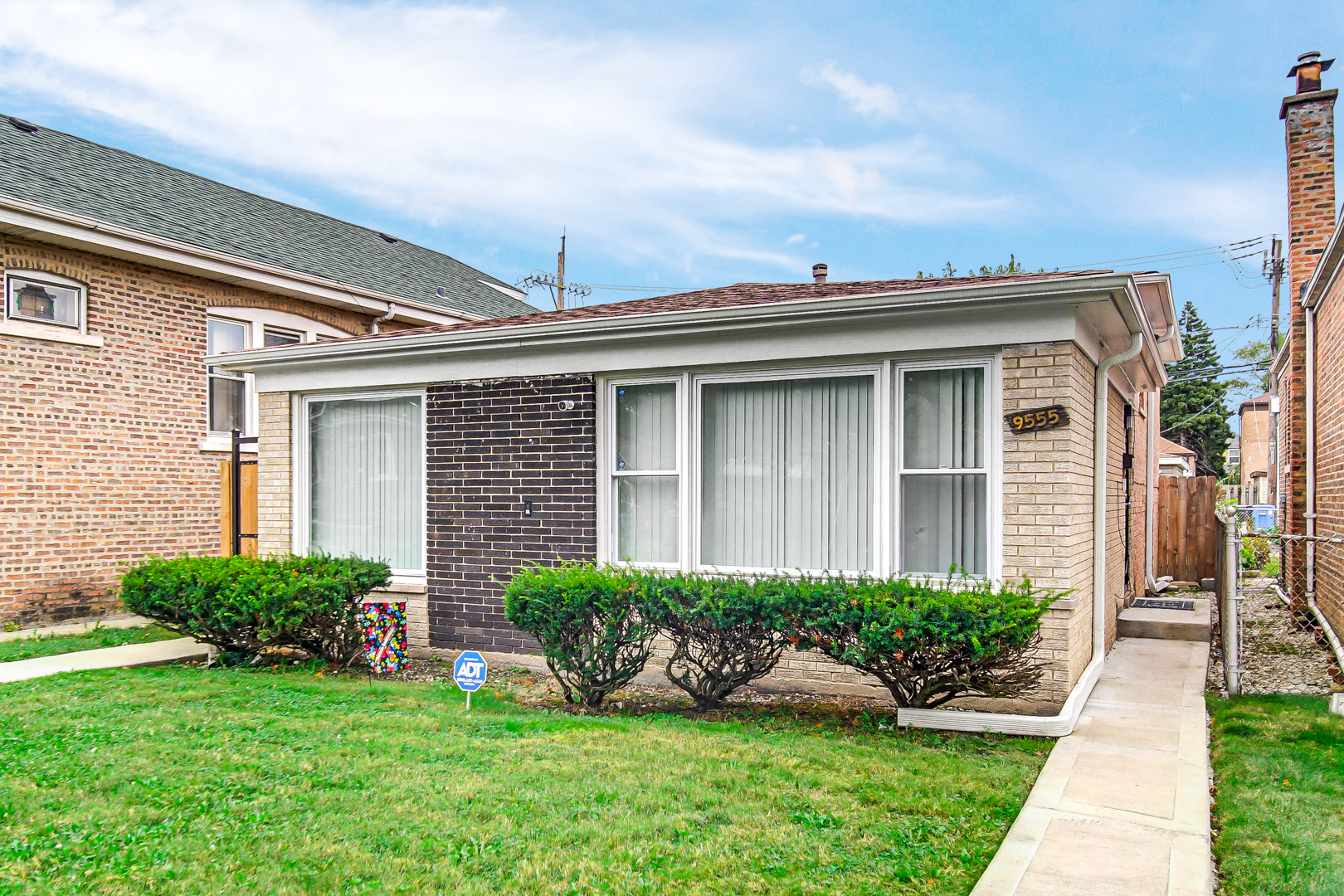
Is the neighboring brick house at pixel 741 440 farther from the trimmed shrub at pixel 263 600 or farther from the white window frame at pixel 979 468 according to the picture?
the trimmed shrub at pixel 263 600

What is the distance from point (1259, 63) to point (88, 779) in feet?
162

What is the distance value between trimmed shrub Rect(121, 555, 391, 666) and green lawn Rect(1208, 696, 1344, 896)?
6.55 meters

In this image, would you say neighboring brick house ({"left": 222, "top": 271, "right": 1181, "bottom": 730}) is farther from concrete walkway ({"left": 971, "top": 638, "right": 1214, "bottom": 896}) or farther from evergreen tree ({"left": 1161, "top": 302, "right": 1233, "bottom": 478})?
evergreen tree ({"left": 1161, "top": 302, "right": 1233, "bottom": 478})

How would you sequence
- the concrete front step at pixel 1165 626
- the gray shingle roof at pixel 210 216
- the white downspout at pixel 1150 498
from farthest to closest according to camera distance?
the white downspout at pixel 1150 498 < the gray shingle roof at pixel 210 216 < the concrete front step at pixel 1165 626

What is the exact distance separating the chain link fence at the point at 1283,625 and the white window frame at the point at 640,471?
4116 millimetres

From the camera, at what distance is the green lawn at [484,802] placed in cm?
350

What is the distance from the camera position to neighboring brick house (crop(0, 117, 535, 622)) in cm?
1073

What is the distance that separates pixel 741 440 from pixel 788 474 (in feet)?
1.54

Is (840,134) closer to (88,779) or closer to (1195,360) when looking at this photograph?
(1195,360)

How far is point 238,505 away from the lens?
11523 millimetres

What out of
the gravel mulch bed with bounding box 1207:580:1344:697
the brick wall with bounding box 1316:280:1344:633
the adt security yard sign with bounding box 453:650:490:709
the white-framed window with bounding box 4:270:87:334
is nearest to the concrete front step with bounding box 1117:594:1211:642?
the gravel mulch bed with bounding box 1207:580:1344:697

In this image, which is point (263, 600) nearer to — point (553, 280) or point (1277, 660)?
point (1277, 660)

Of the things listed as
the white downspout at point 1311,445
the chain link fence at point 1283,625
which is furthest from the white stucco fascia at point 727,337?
the white downspout at point 1311,445

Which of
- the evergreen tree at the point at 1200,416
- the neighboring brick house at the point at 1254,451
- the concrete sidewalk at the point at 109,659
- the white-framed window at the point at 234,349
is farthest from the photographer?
the evergreen tree at the point at 1200,416
